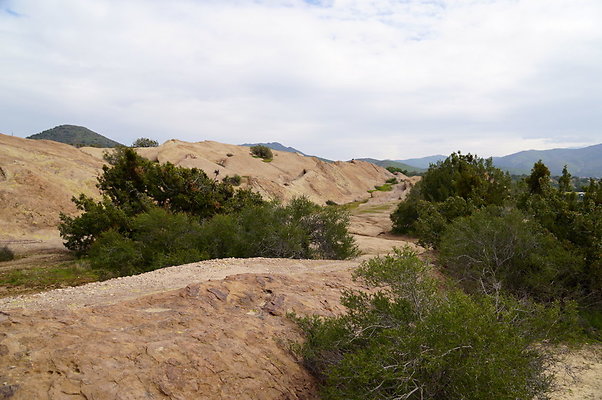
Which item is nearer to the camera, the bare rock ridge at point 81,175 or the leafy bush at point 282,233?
the leafy bush at point 282,233

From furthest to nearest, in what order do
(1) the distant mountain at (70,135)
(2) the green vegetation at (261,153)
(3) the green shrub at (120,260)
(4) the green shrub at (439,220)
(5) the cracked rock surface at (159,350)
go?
(1) the distant mountain at (70,135)
(2) the green vegetation at (261,153)
(4) the green shrub at (439,220)
(3) the green shrub at (120,260)
(5) the cracked rock surface at (159,350)

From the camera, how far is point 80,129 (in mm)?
131750

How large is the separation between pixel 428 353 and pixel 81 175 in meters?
32.0

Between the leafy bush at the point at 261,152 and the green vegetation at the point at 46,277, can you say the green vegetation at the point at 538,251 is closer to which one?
the green vegetation at the point at 46,277

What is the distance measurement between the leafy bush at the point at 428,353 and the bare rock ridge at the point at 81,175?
17.4 meters

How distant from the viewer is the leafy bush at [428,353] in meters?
4.27

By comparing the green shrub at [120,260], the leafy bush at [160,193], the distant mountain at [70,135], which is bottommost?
the green shrub at [120,260]

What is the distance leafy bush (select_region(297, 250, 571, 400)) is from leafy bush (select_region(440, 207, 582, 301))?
17.6ft

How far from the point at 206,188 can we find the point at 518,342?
1915cm

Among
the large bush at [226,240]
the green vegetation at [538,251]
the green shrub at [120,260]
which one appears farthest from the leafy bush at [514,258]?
the green shrub at [120,260]

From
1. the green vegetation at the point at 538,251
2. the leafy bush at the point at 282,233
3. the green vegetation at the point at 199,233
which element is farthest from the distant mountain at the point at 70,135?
the green vegetation at the point at 538,251

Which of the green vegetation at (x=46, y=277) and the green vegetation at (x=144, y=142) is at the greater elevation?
the green vegetation at (x=144, y=142)

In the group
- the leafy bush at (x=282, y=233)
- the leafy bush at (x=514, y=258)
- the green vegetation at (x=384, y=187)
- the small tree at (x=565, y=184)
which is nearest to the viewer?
the leafy bush at (x=514, y=258)

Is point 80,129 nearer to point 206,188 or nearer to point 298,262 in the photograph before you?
point 206,188
